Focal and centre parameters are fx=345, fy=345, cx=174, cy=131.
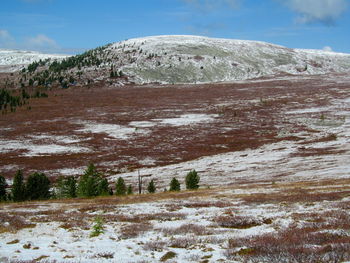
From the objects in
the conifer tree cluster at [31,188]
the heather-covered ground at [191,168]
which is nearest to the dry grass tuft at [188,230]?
the heather-covered ground at [191,168]

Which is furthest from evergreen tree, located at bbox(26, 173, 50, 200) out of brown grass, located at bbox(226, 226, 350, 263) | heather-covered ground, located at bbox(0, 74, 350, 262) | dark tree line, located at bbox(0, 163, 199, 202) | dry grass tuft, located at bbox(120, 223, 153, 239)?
brown grass, located at bbox(226, 226, 350, 263)

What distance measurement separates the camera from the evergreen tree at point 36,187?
47975 mm

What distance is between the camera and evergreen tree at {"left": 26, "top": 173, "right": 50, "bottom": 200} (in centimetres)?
4797

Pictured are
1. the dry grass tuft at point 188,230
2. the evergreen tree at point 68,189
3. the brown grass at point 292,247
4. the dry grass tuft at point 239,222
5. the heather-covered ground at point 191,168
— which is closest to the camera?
the brown grass at point 292,247

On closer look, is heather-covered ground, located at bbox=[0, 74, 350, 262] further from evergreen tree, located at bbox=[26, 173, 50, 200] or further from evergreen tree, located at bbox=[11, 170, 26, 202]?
evergreen tree, located at bbox=[26, 173, 50, 200]

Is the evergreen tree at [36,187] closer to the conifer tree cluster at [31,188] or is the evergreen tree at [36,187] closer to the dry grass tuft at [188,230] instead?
the conifer tree cluster at [31,188]

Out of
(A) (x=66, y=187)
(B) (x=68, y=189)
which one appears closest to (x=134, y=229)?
(B) (x=68, y=189)

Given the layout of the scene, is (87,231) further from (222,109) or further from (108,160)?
(222,109)

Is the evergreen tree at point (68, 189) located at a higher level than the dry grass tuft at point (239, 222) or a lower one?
lower

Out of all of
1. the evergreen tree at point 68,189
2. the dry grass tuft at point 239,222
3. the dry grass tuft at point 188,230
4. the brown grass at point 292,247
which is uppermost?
the brown grass at point 292,247

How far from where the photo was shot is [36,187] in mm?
48719

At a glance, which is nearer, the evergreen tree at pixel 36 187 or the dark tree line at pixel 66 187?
the dark tree line at pixel 66 187

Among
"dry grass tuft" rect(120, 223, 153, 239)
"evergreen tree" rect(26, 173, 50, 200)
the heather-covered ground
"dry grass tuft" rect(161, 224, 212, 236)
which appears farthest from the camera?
"evergreen tree" rect(26, 173, 50, 200)

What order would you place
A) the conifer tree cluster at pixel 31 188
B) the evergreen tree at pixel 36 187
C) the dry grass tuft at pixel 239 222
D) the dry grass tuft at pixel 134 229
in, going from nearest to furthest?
the dry grass tuft at pixel 134 229, the dry grass tuft at pixel 239 222, the conifer tree cluster at pixel 31 188, the evergreen tree at pixel 36 187
